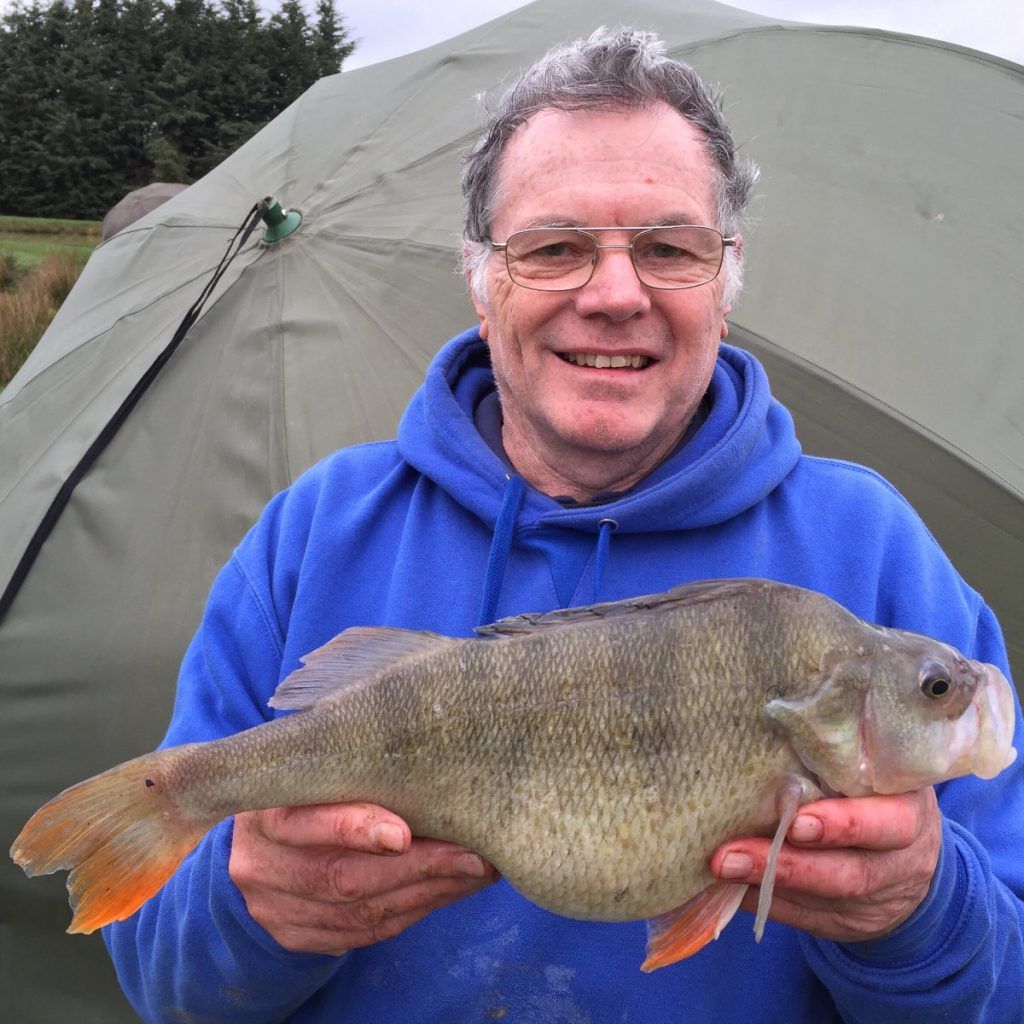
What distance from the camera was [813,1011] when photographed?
82.6 inches

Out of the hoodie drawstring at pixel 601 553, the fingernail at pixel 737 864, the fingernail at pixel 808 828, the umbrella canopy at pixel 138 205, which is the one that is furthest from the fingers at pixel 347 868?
the umbrella canopy at pixel 138 205

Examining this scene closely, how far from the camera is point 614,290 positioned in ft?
7.02

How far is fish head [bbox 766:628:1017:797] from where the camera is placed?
5.44 ft

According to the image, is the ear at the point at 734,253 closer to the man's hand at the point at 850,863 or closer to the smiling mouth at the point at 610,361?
the smiling mouth at the point at 610,361

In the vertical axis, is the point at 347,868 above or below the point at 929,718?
below

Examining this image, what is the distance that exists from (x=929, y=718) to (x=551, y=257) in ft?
3.92

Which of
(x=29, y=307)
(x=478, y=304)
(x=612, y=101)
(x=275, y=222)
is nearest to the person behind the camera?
(x=612, y=101)

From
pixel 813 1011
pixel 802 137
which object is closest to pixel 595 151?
pixel 813 1011

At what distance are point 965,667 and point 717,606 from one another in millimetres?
410

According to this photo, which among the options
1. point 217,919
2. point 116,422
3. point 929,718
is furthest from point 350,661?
point 116,422

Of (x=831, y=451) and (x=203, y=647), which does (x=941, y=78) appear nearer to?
(x=831, y=451)

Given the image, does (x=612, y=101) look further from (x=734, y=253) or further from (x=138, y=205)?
(x=138, y=205)

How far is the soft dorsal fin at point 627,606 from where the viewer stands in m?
1.76

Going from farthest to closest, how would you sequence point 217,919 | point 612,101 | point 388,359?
1. point 388,359
2. point 612,101
3. point 217,919
